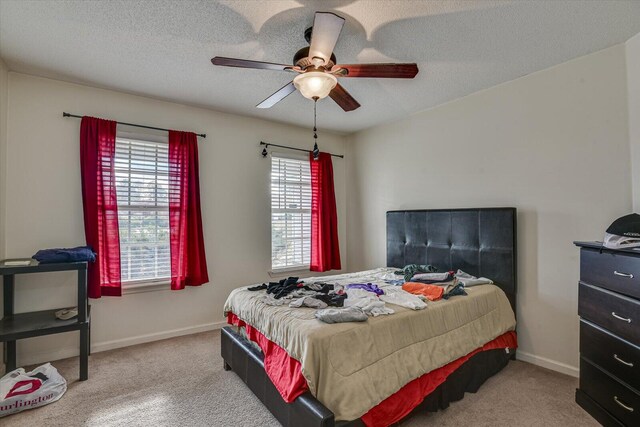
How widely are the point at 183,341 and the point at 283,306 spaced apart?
6.18 ft

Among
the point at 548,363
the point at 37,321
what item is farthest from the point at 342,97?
the point at 37,321

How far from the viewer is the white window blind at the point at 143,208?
334 cm

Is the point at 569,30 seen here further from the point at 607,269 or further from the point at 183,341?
the point at 183,341

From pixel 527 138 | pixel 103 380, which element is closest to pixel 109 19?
pixel 103 380

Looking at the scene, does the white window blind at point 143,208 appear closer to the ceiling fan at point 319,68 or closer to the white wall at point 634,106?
the ceiling fan at point 319,68

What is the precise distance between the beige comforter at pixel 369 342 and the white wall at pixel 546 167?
0.61 metres

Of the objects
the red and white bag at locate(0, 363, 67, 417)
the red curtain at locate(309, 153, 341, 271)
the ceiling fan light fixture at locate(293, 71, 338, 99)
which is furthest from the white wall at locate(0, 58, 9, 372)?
the red curtain at locate(309, 153, 341, 271)

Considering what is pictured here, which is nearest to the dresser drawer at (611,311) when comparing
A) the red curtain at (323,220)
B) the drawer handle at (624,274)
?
the drawer handle at (624,274)

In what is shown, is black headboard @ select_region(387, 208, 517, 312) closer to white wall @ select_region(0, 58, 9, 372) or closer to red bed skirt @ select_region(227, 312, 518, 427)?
red bed skirt @ select_region(227, 312, 518, 427)

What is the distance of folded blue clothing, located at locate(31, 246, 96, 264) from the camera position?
2.56m

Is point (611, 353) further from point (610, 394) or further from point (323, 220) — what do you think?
point (323, 220)

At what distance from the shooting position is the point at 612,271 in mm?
1945

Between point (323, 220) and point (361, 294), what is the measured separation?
7.23 ft

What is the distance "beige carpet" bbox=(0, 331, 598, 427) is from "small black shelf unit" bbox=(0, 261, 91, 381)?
1.10 ft
